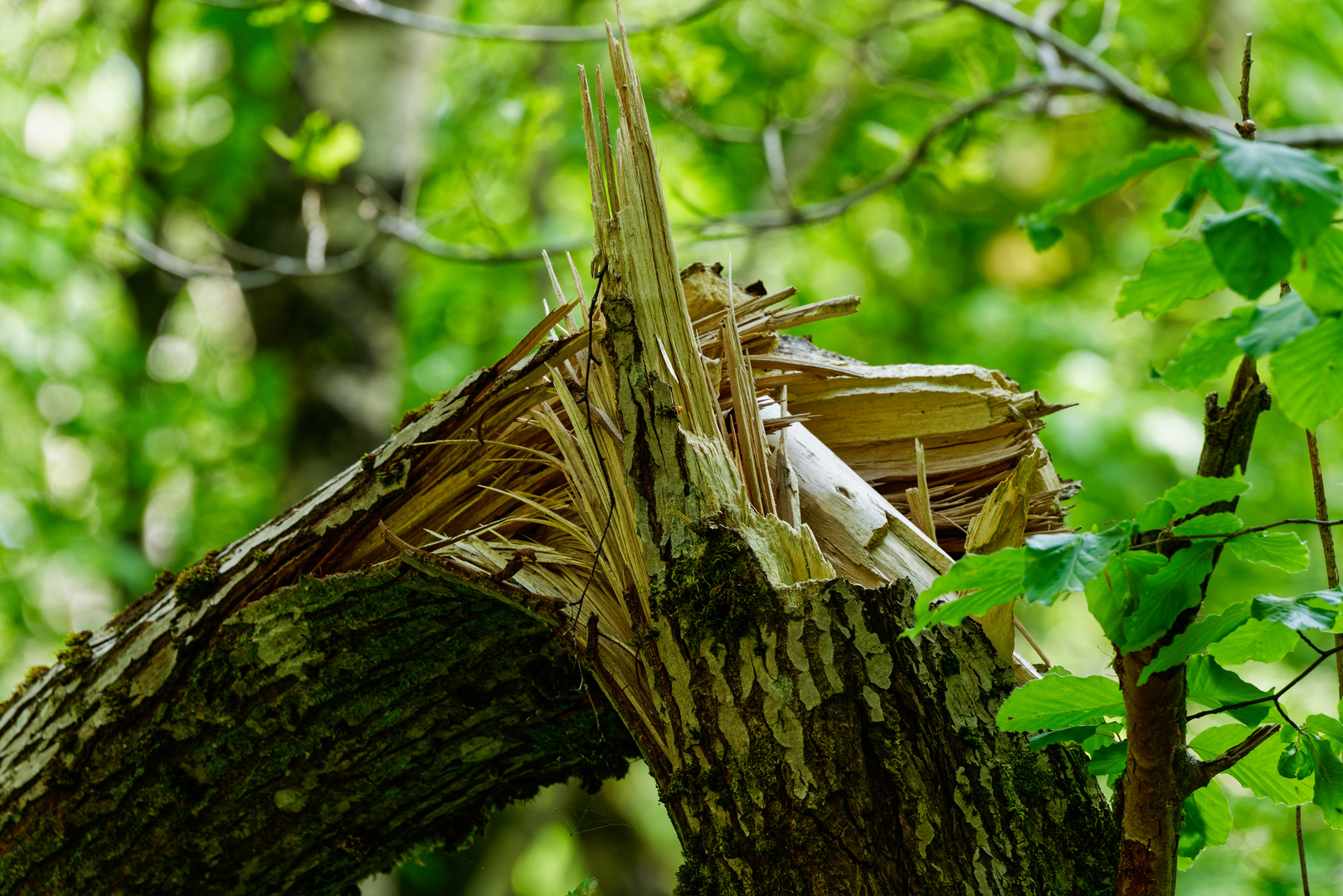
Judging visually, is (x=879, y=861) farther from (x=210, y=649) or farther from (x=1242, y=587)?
(x=1242, y=587)

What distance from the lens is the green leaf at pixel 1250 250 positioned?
0.46m

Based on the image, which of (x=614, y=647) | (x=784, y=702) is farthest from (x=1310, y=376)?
(x=614, y=647)

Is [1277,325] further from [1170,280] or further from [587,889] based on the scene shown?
[587,889]

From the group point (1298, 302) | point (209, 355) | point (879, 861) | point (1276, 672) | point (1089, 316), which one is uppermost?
point (209, 355)

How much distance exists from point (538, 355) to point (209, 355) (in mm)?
5353

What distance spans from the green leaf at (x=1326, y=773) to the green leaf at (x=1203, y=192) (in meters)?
0.46

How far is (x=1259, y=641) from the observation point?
2.32ft

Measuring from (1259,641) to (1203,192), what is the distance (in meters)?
0.40

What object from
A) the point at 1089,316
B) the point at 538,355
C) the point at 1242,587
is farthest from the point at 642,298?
the point at 1242,587

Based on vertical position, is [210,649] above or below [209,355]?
below

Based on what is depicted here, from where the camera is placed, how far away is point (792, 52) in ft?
16.5

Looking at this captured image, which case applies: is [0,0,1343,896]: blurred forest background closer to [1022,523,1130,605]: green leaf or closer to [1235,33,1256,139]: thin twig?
[1235,33,1256,139]: thin twig

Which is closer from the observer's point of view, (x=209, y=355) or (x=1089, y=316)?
(x=1089, y=316)

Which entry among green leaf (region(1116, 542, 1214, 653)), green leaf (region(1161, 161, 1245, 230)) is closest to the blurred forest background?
green leaf (region(1116, 542, 1214, 653))
